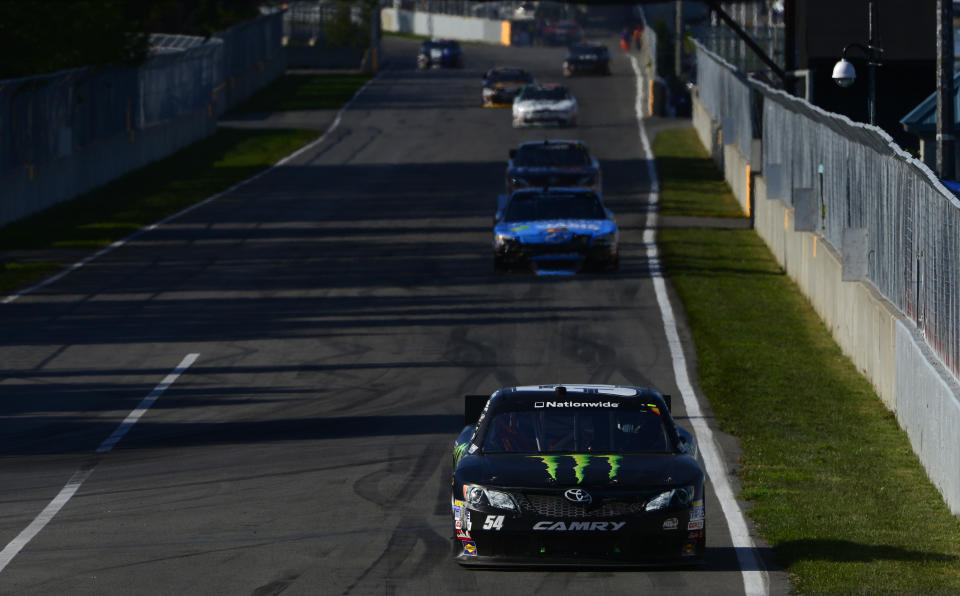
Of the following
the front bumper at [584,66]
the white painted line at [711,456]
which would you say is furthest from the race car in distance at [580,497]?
the front bumper at [584,66]

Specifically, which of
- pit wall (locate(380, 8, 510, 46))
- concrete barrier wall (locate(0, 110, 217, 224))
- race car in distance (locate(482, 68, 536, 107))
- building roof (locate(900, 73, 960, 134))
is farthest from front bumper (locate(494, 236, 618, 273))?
pit wall (locate(380, 8, 510, 46))

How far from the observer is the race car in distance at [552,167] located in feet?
113

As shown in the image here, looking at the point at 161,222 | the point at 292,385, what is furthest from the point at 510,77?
the point at 292,385

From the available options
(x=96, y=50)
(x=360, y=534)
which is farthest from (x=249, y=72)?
(x=360, y=534)

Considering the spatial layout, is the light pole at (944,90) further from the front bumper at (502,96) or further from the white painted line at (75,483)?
the front bumper at (502,96)

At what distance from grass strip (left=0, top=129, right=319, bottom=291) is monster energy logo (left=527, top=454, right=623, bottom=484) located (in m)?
17.8

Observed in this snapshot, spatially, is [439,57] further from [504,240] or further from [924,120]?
[504,240]

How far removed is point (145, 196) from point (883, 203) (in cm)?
2632

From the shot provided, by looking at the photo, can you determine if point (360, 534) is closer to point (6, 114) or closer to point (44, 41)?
point (6, 114)

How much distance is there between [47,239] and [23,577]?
23285 mm

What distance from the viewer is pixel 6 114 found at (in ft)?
119

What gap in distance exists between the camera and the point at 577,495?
10.9m

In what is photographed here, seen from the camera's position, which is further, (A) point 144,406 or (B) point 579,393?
(A) point 144,406

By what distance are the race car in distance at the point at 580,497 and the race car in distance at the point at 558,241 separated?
15.7m
